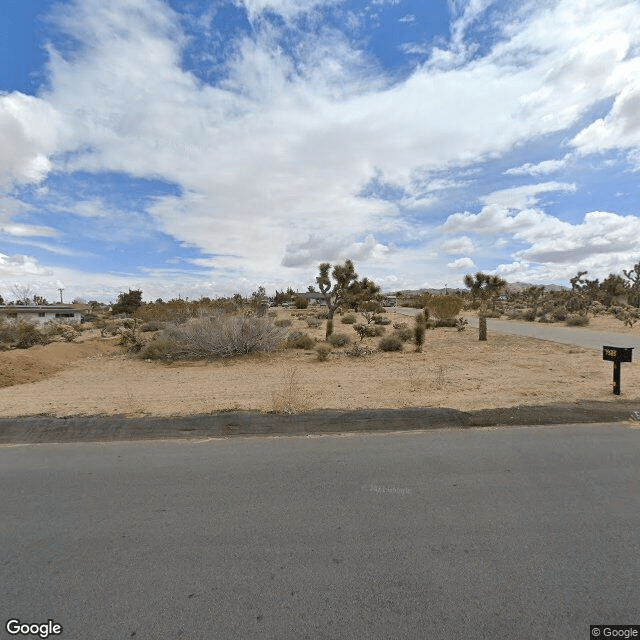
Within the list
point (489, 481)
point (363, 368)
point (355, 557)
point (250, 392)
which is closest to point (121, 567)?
point (355, 557)

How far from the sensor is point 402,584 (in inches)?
111

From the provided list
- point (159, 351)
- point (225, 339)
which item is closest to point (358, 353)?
point (225, 339)

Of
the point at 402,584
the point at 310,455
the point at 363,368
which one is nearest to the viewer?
the point at 402,584

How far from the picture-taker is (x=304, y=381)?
10.9 metres

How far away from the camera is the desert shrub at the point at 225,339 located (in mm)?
16266

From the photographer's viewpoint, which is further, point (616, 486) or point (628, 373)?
point (628, 373)

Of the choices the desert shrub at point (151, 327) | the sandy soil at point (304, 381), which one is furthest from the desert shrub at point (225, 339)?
the desert shrub at point (151, 327)

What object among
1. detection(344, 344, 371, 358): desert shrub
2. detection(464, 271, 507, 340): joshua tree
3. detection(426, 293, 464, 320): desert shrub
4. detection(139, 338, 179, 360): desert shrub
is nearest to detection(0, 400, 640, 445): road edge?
detection(344, 344, 371, 358): desert shrub

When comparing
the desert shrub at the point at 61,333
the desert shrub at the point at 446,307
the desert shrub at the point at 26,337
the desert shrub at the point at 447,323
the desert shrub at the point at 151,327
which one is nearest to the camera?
the desert shrub at the point at 26,337

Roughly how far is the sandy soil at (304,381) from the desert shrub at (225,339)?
813mm

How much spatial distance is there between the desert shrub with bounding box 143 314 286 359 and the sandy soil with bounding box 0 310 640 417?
0.81m

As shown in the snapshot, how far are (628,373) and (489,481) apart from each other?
9.30 m

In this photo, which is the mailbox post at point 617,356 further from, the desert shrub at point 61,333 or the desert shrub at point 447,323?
the desert shrub at point 61,333

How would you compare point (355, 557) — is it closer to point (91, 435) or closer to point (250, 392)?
point (91, 435)
